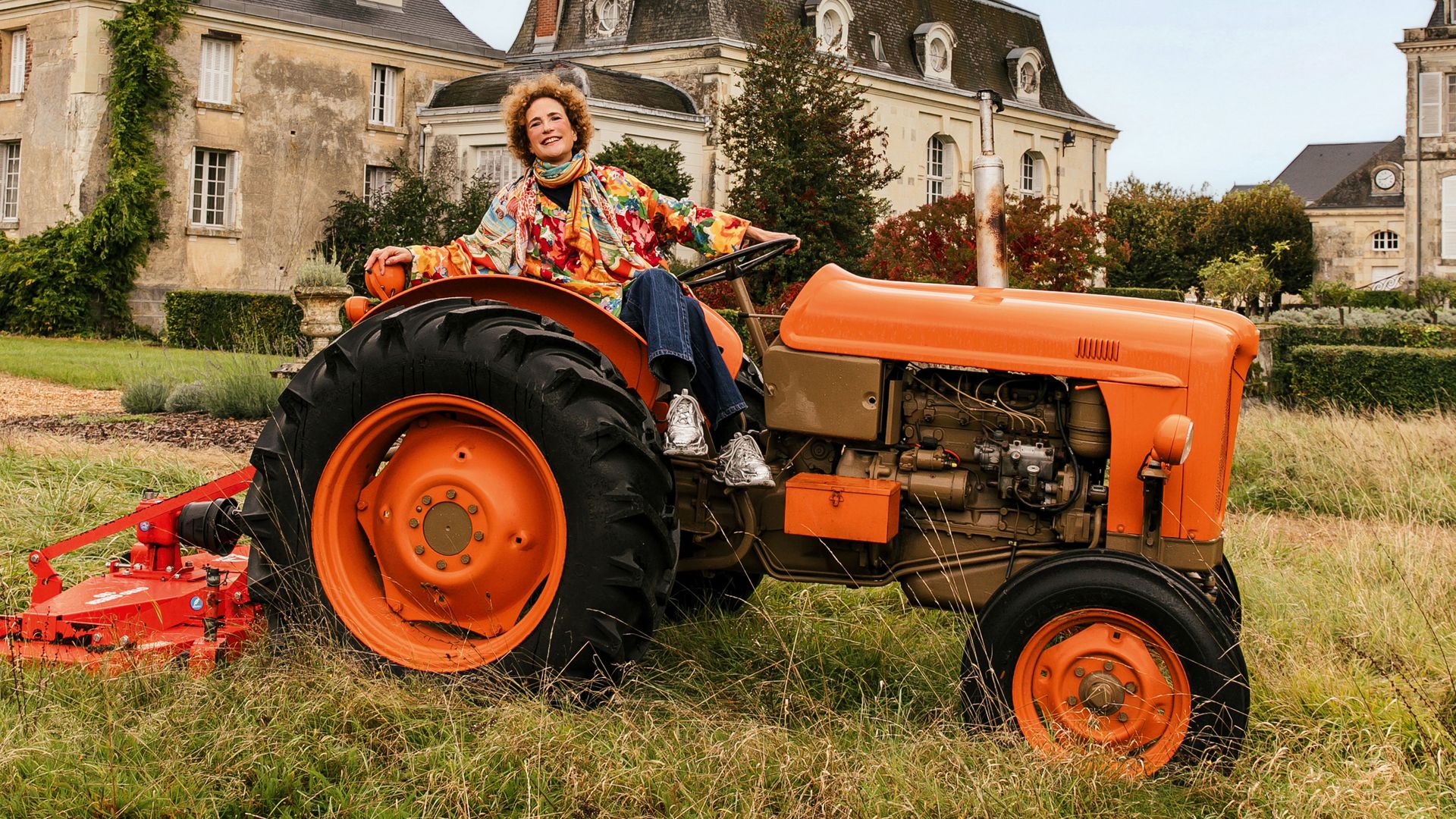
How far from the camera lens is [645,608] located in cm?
358

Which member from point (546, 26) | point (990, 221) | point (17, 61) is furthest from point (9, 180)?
point (990, 221)

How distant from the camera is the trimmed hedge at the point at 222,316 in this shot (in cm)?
2144

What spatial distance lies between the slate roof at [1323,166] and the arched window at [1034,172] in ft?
89.5

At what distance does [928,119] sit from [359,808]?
3207cm

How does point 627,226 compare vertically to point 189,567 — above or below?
above

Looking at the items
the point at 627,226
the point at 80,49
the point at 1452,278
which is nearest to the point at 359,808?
the point at 627,226

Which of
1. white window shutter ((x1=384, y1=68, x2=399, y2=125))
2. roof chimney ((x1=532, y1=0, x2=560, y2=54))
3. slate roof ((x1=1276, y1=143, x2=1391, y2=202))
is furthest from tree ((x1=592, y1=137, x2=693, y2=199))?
slate roof ((x1=1276, y1=143, x2=1391, y2=202))

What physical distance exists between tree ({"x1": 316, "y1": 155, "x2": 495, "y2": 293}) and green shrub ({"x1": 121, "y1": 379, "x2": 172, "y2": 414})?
464 inches

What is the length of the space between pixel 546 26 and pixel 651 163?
825 cm

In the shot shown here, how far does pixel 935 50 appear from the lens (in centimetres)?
3388

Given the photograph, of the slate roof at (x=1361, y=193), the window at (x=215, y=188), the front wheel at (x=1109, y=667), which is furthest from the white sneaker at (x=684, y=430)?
the slate roof at (x=1361, y=193)

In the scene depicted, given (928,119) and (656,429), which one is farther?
(928,119)

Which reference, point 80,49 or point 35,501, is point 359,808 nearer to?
point 35,501

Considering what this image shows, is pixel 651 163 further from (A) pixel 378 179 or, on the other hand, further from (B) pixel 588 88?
(A) pixel 378 179
